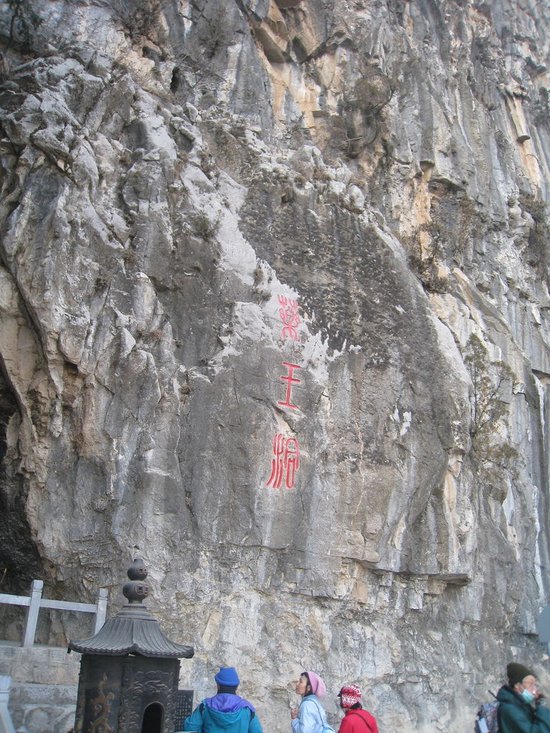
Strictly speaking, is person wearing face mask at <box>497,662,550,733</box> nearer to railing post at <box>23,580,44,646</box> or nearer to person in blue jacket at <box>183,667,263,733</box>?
person in blue jacket at <box>183,667,263,733</box>

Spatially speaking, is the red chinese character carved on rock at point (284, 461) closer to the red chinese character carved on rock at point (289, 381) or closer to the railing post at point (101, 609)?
the red chinese character carved on rock at point (289, 381)

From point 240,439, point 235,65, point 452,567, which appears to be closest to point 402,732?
point 452,567

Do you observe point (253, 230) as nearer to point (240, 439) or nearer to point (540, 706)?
point (240, 439)

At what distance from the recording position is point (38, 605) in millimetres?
8062

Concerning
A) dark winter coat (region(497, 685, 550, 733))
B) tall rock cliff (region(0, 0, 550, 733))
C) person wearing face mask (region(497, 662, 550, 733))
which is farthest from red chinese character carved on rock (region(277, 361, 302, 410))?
dark winter coat (region(497, 685, 550, 733))

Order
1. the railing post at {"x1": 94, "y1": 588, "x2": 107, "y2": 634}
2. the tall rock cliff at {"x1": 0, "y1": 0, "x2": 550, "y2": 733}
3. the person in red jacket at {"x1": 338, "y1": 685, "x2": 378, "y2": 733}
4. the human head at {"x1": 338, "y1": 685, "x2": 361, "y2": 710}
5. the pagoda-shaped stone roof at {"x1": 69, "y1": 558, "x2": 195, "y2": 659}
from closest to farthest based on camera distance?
the person in red jacket at {"x1": 338, "y1": 685, "x2": 378, "y2": 733} < the human head at {"x1": 338, "y1": 685, "x2": 361, "y2": 710} < the pagoda-shaped stone roof at {"x1": 69, "y1": 558, "x2": 195, "y2": 659} < the railing post at {"x1": 94, "y1": 588, "x2": 107, "y2": 634} < the tall rock cliff at {"x1": 0, "y1": 0, "x2": 550, "y2": 733}

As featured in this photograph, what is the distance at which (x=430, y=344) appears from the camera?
11.6 metres

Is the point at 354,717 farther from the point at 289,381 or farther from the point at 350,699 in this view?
the point at 289,381

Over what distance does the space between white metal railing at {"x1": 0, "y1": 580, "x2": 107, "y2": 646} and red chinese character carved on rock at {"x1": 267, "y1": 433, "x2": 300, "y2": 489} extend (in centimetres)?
254

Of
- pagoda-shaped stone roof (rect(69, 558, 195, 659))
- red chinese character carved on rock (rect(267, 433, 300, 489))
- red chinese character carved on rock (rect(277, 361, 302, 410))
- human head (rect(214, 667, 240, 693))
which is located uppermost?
red chinese character carved on rock (rect(277, 361, 302, 410))

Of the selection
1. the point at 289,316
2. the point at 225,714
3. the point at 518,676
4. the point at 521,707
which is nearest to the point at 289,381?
the point at 289,316

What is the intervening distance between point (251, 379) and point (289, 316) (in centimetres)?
129

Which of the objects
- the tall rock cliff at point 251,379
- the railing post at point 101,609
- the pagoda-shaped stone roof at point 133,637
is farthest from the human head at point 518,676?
the railing post at point 101,609

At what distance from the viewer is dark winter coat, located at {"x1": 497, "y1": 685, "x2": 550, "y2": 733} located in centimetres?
405
